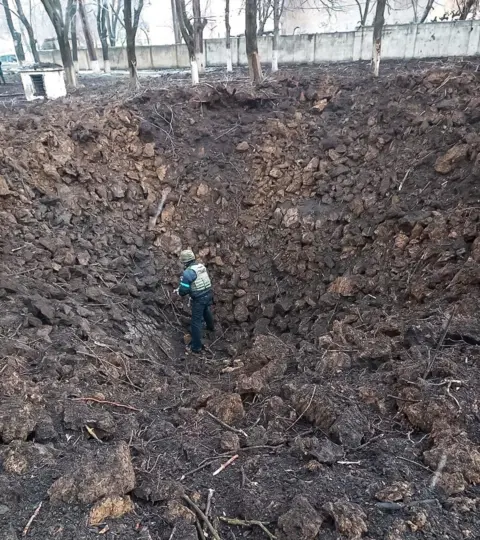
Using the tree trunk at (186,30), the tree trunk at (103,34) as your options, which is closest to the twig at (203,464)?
the tree trunk at (186,30)

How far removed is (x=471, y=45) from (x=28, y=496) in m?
14.3

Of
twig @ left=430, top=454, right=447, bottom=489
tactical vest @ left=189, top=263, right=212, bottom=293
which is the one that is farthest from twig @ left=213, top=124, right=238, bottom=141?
twig @ left=430, top=454, right=447, bottom=489

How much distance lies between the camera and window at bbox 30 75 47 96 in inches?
355

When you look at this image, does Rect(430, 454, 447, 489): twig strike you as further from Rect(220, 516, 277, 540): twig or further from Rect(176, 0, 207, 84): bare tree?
Rect(176, 0, 207, 84): bare tree

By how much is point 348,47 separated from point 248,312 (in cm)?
1111

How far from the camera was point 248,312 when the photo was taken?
6289 millimetres

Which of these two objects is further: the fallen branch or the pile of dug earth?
the fallen branch

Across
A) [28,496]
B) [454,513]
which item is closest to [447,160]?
[454,513]

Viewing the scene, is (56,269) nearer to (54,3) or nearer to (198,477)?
(198,477)

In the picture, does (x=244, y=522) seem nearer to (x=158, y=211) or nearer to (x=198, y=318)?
(x=198, y=318)

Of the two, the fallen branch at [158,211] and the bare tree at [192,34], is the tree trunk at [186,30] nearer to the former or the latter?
the bare tree at [192,34]

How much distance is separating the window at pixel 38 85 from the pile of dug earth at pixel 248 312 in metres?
0.73

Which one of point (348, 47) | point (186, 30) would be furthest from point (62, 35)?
point (348, 47)

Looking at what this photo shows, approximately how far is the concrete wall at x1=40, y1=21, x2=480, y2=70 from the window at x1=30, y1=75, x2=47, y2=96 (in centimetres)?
819
